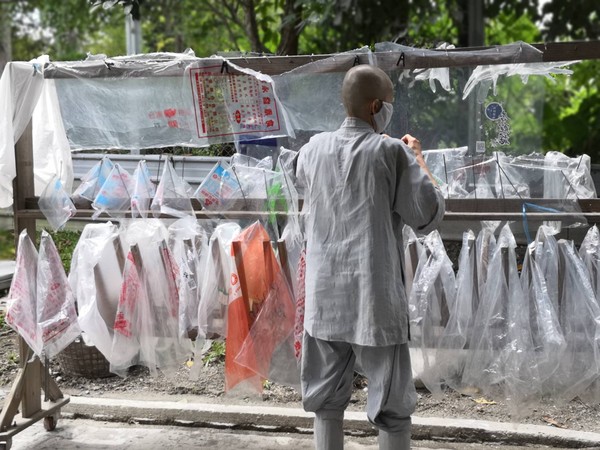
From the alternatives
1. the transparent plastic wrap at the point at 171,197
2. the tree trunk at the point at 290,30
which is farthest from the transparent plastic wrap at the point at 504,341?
the tree trunk at the point at 290,30

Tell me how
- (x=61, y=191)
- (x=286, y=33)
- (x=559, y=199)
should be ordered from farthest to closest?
(x=286, y=33) < (x=61, y=191) < (x=559, y=199)

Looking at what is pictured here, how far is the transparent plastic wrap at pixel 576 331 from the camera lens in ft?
11.2

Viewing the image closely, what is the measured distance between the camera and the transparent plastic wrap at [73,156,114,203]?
3.81m

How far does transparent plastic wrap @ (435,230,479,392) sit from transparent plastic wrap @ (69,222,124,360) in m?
1.59

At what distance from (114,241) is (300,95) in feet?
3.81

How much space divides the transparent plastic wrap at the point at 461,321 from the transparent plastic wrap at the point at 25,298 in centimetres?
189

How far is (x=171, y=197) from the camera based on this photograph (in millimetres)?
3701

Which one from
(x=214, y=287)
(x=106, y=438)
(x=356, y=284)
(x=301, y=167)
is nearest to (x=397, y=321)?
(x=356, y=284)

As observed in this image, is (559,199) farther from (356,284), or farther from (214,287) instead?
(214,287)

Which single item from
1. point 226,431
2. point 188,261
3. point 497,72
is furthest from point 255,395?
point 497,72

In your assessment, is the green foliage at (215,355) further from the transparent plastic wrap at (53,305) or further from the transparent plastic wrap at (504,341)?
the transparent plastic wrap at (504,341)

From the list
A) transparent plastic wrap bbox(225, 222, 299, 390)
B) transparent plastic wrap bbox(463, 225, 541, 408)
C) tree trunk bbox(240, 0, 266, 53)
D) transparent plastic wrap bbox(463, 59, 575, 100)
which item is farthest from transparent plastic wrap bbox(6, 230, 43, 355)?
tree trunk bbox(240, 0, 266, 53)

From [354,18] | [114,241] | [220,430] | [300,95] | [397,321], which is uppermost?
[354,18]

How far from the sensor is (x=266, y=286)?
3588mm
